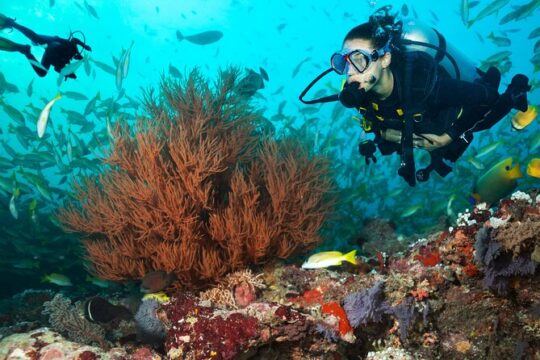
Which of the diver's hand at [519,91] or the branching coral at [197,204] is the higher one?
the diver's hand at [519,91]

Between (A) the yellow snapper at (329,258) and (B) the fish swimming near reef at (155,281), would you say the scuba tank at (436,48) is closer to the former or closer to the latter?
(A) the yellow snapper at (329,258)

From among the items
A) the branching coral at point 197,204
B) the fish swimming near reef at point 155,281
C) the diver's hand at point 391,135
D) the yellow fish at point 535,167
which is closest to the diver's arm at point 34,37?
the branching coral at point 197,204

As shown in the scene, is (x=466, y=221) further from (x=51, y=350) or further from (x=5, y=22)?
(x=5, y=22)

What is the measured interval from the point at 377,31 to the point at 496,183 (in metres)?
2.62

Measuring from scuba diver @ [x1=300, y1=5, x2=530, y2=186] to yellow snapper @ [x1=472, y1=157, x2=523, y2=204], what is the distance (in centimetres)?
59

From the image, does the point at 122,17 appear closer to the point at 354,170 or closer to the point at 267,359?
the point at 354,170

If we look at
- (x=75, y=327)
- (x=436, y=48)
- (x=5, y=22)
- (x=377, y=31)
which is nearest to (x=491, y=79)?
(x=436, y=48)

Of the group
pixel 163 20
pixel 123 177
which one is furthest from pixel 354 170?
pixel 163 20

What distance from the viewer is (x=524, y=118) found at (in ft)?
16.6

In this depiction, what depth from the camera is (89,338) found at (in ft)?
12.6

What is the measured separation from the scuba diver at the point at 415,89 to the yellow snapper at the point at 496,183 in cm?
59

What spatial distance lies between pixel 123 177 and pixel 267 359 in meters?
2.99

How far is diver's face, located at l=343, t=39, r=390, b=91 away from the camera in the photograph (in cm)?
404

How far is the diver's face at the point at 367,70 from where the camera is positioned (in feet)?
13.3
